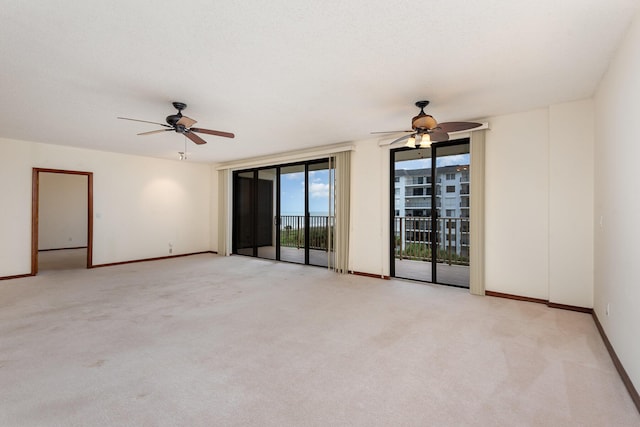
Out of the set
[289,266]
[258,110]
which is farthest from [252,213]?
[258,110]

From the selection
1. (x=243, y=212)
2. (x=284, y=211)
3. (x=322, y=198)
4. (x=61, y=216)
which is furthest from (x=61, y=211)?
(x=322, y=198)

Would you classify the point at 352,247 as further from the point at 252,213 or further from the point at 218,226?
the point at 218,226

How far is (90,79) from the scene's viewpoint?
114 inches

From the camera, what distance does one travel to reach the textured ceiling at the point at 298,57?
1949 millimetres

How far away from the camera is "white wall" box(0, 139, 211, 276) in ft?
17.1

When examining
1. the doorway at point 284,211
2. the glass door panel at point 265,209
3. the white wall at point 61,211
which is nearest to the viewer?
the doorway at point 284,211

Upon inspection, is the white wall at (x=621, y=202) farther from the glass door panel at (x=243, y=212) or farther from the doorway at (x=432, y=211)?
the glass door panel at (x=243, y=212)

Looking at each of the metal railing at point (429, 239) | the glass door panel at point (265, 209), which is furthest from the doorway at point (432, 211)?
the glass door panel at point (265, 209)

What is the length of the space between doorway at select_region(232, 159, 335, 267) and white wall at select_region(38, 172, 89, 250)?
486 cm

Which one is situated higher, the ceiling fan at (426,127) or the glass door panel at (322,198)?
the ceiling fan at (426,127)

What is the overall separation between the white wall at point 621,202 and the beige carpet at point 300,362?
1.03 ft

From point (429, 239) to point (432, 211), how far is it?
63.4 inches

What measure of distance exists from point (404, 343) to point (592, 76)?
317 cm

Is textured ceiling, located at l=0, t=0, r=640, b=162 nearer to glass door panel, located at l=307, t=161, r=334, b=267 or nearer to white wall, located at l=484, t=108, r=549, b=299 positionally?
white wall, located at l=484, t=108, r=549, b=299
